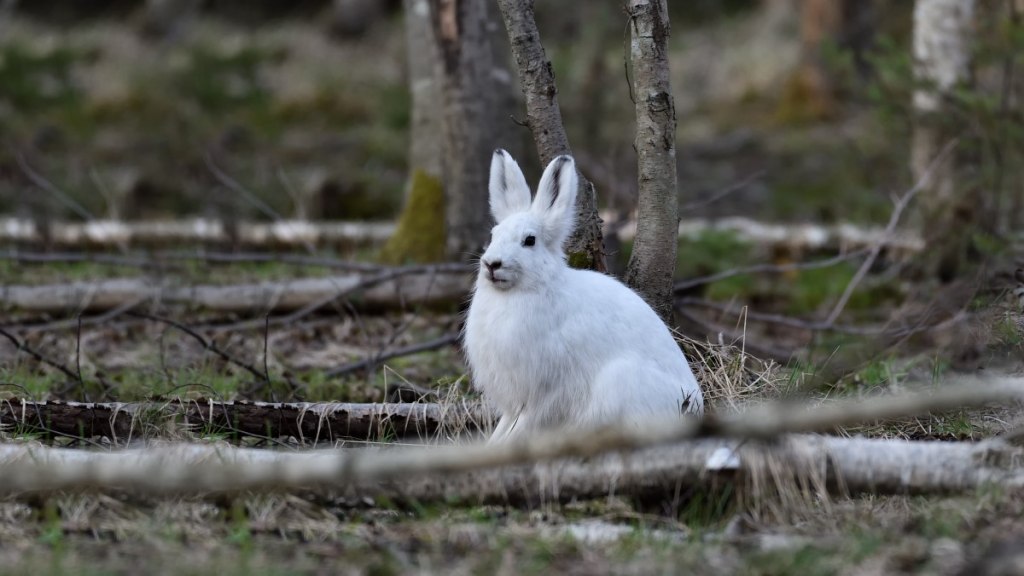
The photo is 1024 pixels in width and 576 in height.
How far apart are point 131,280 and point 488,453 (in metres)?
5.80

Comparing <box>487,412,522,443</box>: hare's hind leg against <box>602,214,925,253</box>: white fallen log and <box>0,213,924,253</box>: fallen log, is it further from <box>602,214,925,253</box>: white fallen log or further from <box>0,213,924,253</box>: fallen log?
<box>0,213,924,253</box>: fallen log

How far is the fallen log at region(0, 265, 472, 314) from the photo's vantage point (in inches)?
326

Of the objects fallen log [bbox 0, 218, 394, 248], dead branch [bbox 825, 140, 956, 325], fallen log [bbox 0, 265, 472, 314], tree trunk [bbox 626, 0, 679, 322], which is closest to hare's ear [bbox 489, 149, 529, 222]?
tree trunk [bbox 626, 0, 679, 322]

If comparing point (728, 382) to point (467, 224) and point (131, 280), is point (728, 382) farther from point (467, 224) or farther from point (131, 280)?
point (131, 280)

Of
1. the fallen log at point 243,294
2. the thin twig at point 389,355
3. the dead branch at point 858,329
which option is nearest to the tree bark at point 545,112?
the thin twig at point 389,355

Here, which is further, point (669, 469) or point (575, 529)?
A: point (669, 469)

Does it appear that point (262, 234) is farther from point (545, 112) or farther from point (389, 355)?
point (545, 112)

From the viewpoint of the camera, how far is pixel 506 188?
17.7 feet

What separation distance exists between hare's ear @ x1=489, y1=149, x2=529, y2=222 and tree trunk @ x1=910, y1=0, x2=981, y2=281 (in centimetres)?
562

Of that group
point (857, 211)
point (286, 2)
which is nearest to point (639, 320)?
point (857, 211)

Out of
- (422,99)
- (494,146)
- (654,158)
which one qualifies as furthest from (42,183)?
(654,158)

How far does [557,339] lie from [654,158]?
127 centimetres

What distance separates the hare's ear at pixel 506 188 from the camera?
17.4 feet

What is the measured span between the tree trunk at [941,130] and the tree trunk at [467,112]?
159 inches
